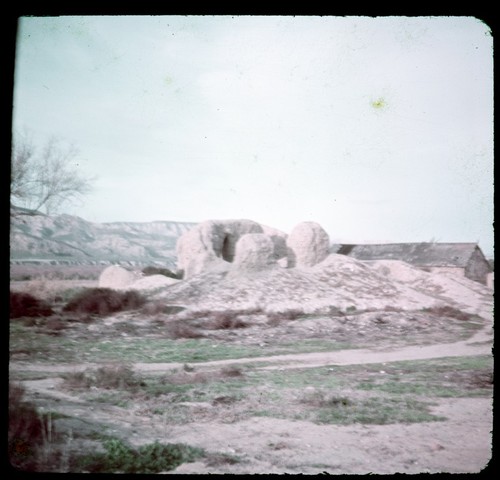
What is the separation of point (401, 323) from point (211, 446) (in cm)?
928

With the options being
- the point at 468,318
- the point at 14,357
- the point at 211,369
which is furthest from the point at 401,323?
the point at 14,357

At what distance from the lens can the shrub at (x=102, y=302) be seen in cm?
1306

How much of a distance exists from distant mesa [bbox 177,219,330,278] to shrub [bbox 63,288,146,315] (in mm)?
4756

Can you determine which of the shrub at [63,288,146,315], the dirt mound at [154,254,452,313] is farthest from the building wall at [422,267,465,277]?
the shrub at [63,288,146,315]

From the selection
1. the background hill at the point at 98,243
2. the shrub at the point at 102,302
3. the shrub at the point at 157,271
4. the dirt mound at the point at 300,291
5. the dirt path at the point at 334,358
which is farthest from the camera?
the shrub at the point at 157,271

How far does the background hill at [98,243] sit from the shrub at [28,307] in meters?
4.06

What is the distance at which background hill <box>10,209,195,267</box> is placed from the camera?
19703 mm

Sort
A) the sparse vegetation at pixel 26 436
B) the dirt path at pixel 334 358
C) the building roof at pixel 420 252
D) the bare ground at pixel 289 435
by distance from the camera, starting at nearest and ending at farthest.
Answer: the sparse vegetation at pixel 26 436, the bare ground at pixel 289 435, the dirt path at pixel 334 358, the building roof at pixel 420 252

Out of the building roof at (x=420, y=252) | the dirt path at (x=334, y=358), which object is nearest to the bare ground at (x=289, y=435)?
the dirt path at (x=334, y=358)

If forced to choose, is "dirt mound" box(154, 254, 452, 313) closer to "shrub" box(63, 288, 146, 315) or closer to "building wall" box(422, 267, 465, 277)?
"shrub" box(63, 288, 146, 315)

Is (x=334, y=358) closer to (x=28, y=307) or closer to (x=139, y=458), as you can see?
(x=139, y=458)

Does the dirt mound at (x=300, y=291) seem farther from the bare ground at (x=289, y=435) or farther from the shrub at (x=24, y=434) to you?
the shrub at (x=24, y=434)

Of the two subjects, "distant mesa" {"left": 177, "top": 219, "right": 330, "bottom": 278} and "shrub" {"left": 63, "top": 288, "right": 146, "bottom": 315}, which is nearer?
"shrub" {"left": 63, "top": 288, "right": 146, "bottom": 315}

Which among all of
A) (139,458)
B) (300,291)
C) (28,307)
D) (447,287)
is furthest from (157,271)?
(139,458)
